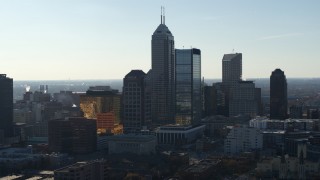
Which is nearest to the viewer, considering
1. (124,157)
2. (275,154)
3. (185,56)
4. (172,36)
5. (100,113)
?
(124,157)

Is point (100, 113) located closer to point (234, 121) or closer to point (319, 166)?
point (234, 121)

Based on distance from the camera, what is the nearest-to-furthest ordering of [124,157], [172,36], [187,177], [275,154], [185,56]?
[187,177] → [124,157] → [275,154] → [185,56] → [172,36]

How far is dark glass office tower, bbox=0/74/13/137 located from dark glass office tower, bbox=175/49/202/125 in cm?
2680

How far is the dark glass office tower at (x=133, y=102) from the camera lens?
76.9m

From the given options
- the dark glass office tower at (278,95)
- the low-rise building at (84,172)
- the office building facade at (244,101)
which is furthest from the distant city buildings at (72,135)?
the office building facade at (244,101)

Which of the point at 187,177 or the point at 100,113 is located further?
the point at 100,113

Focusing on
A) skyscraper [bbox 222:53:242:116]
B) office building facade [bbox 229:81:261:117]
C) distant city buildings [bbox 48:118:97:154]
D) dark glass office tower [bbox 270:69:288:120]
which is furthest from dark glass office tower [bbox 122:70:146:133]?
skyscraper [bbox 222:53:242:116]

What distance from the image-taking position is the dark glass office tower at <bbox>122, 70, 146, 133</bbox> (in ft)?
252

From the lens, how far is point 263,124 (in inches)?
3061

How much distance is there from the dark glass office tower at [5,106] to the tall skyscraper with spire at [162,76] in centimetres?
2393

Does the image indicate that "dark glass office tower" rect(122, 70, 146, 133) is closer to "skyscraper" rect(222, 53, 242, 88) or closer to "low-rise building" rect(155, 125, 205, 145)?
"low-rise building" rect(155, 125, 205, 145)

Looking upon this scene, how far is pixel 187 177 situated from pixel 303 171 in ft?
33.6

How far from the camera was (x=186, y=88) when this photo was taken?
293ft

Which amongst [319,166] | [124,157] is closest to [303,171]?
[319,166]
